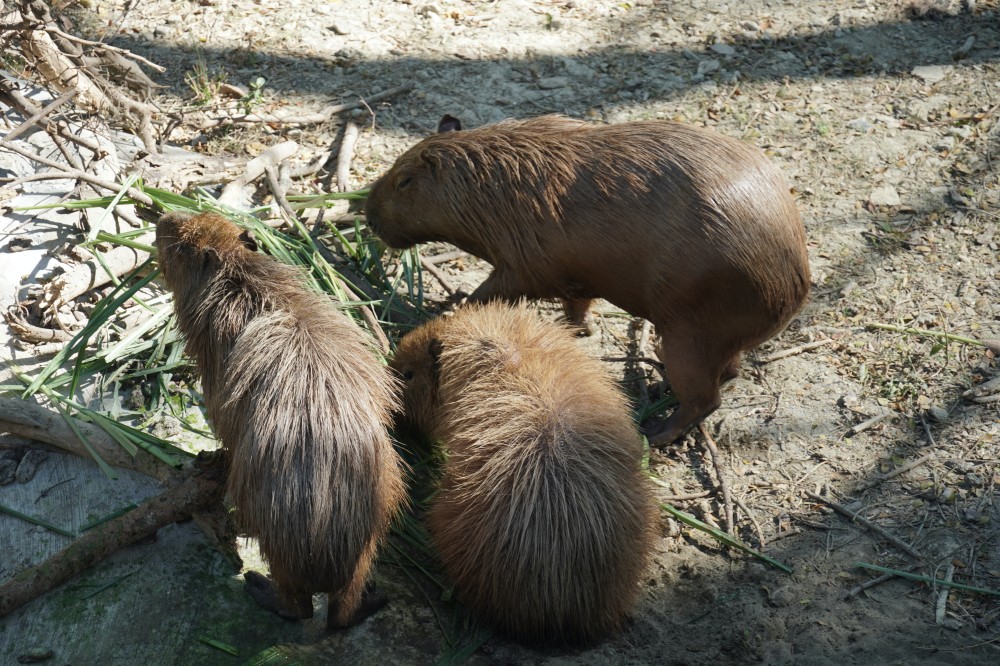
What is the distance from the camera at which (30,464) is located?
3.74 metres

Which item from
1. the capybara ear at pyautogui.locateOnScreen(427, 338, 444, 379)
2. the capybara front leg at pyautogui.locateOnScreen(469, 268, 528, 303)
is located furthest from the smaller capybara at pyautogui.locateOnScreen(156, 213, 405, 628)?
the capybara front leg at pyautogui.locateOnScreen(469, 268, 528, 303)

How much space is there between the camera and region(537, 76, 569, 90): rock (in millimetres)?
6629

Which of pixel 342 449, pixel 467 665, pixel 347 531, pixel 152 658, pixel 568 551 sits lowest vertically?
pixel 467 665

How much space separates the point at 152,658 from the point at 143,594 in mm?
293

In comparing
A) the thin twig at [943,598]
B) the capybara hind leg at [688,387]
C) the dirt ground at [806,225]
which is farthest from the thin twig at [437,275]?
the thin twig at [943,598]

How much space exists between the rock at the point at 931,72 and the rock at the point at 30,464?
21.0ft

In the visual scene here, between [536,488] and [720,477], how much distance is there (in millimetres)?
1320

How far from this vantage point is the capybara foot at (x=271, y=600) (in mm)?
3311

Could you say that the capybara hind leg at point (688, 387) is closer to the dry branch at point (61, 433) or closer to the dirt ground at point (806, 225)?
the dirt ground at point (806, 225)

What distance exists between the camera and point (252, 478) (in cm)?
312

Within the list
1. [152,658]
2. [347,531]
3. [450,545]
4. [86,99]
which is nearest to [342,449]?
[347,531]

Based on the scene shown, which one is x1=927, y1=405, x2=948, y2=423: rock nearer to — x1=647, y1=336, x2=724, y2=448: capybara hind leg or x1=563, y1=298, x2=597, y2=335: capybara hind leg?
x1=647, y1=336, x2=724, y2=448: capybara hind leg

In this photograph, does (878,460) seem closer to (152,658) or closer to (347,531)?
(347,531)

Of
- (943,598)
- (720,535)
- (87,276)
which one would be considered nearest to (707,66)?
(720,535)
